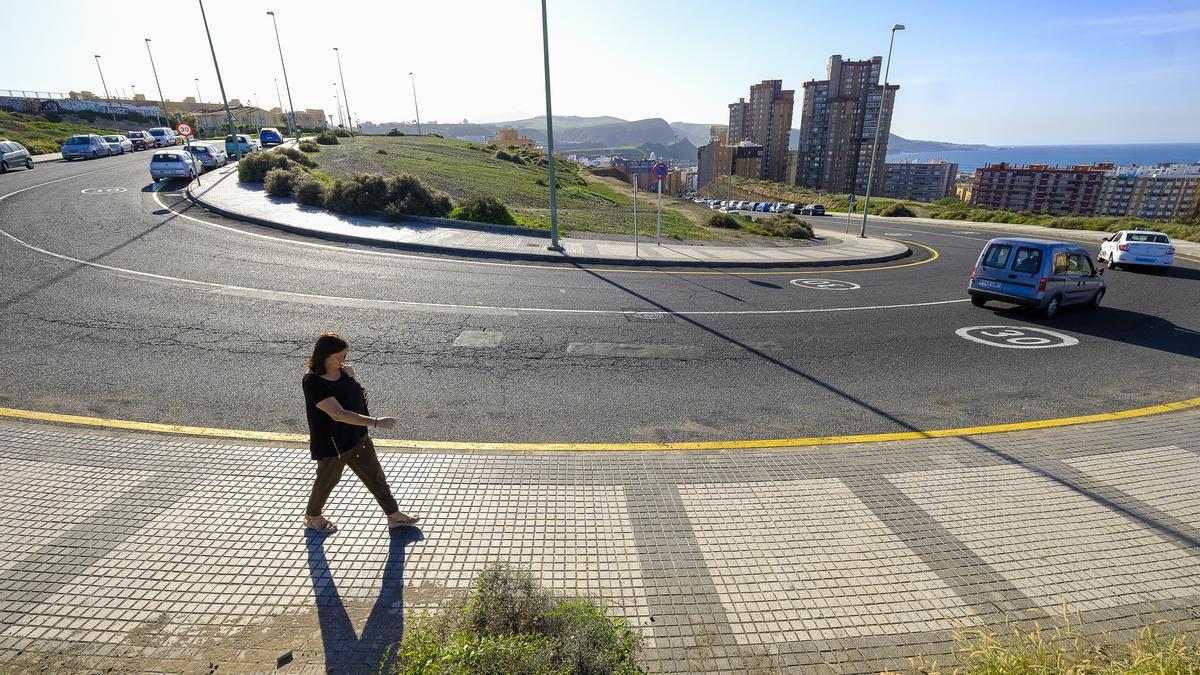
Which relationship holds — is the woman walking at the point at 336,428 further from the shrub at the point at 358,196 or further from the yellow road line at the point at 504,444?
the shrub at the point at 358,196

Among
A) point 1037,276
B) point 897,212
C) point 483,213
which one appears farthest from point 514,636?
point 897,212

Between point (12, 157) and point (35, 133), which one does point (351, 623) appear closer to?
point (12, 157)

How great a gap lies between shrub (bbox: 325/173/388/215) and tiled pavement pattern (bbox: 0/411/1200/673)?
15.1m

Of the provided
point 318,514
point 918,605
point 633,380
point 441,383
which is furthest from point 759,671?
point 441,383

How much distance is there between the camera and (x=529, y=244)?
1720 centimetres

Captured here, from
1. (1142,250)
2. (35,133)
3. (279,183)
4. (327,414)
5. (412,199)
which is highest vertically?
(35,133)

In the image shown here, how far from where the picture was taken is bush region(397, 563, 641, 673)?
2.55 meters

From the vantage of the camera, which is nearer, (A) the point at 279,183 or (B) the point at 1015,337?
(B) the point at 1015,337

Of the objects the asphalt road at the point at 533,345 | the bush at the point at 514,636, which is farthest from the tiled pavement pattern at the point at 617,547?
the asphalt road at the point at 533,345

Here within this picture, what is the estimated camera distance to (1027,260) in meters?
11.2

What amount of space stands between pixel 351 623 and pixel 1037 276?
13348 millimetres

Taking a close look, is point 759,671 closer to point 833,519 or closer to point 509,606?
point 509,606

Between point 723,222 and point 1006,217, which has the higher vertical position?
point 723,222

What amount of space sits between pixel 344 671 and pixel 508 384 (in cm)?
444
